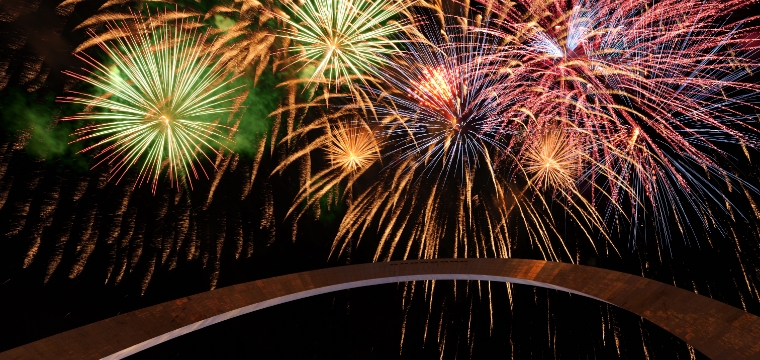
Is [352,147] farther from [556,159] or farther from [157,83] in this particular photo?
[556,159]

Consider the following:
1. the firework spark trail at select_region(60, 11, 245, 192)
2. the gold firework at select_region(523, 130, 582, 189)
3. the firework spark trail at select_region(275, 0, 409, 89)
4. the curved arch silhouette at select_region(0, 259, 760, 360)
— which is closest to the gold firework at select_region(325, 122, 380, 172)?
the firework spark trail at select_region(275, 0, 409, 89)

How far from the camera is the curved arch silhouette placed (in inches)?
308

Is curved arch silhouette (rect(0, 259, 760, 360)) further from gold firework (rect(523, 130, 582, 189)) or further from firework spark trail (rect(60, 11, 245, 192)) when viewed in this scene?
firework spark trail (rect(60, 11, 245, 192))

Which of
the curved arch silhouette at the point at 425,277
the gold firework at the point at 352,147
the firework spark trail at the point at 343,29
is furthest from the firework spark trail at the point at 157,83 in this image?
the curved arch silhouette at the point at 425,277

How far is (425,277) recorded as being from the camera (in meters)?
13.3

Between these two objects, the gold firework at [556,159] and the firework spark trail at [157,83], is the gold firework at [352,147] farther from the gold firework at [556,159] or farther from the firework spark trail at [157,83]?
the gold firework at [556,159]

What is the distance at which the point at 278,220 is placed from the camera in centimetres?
1884

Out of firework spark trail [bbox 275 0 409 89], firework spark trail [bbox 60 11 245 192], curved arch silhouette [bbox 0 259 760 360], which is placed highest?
firework spark trail [bbox 275 0 409 89]

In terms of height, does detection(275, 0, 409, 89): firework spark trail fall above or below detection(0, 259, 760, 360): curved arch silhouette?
above

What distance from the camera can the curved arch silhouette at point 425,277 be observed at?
25.7 feet

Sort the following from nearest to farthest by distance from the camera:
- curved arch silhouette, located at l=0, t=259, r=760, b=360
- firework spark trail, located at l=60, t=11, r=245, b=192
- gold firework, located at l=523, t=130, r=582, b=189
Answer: curved arch silhouette, located at l=0, t=259, r=760, b=360 → firework spark trail, located at l=60, t=11, r=245, b=192 → gold firework, located at l=523, t=130, r=582, b=189

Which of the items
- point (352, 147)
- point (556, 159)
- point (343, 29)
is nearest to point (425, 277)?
point (352, 147)

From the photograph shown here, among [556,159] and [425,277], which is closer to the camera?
[556,159]

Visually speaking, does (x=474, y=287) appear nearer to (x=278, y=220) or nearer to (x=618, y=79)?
(x=278, y=220)
